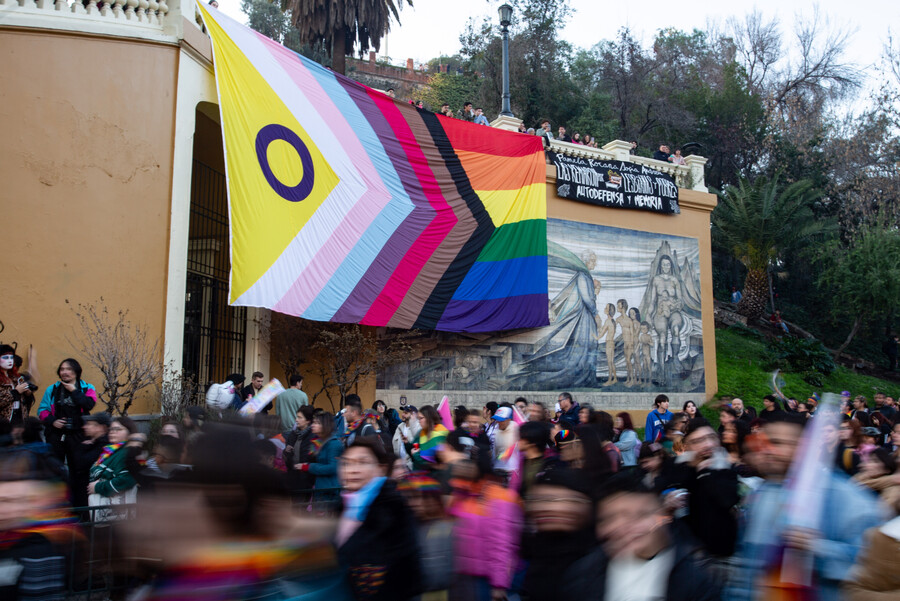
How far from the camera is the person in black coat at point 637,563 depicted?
9.35ft

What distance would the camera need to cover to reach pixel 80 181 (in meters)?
11.1

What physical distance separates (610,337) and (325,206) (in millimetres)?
8533

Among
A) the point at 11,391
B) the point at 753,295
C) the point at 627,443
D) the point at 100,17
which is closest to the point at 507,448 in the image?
the point at 627,443

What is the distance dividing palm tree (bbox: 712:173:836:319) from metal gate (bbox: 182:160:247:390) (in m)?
17.5

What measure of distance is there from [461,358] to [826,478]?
13128 millimetres

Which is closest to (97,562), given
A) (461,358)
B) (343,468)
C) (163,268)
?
(343,468)

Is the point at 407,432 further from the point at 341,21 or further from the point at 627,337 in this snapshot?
the point at 341,21

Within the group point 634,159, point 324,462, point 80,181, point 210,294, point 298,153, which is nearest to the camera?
point 324,462

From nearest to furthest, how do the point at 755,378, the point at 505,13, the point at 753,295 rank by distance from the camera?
1. the point at 505,13
2. the point at 755,378
3. the point at 753,295

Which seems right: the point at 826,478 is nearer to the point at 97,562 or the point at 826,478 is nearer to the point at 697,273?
the point at 97,562

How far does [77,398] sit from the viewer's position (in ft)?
26.4

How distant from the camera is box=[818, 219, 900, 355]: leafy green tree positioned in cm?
2523

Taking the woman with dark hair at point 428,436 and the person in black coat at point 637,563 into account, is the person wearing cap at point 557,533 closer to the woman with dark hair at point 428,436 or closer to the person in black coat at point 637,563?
the person in black coat at point 637,563

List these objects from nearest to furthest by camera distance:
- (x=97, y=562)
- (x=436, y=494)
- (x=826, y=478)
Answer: (x=826, y=478)
(x=436, y=494)
(x=97, y=562)
